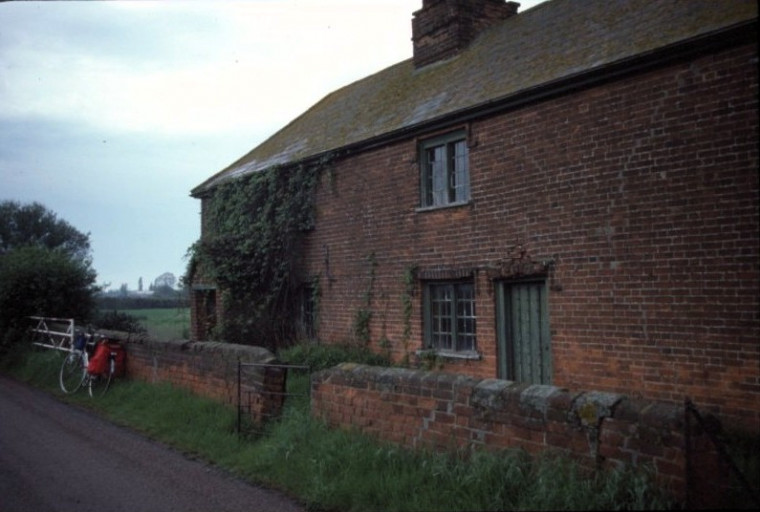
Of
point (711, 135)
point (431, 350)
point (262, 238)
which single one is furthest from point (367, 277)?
point (711, 135)

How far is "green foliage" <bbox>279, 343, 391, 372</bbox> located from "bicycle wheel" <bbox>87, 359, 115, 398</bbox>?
10.8 feet

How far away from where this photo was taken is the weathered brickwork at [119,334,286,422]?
8234 millimetres

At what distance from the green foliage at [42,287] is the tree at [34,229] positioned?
40164mm

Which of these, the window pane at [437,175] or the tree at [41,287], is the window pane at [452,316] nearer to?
the window pane at [437,175]

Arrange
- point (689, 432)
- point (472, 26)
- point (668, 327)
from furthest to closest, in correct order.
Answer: point (472, 26) < point (668, 327) < point (689, 432)

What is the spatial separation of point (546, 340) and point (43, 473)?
7063mm

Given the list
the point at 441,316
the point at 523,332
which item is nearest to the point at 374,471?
the point at 523,332

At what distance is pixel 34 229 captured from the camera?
5956 cm

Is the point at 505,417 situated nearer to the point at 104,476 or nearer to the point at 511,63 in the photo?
the point at 104,476

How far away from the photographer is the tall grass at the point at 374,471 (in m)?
4.45

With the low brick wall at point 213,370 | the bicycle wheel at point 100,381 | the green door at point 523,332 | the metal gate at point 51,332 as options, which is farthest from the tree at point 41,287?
the green door at point 523,332

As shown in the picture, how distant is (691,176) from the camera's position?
26.2ft

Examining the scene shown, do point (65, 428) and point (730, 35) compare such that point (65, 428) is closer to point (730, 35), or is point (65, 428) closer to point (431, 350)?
point (431, 350)

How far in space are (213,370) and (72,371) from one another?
19.4 ft
